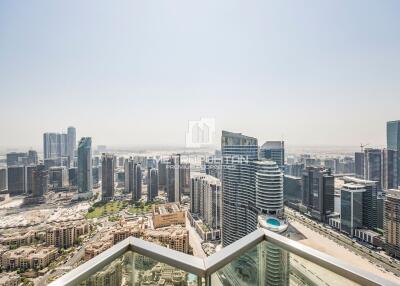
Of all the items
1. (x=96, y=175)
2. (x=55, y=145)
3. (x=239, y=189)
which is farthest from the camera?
(x=55, y=145)

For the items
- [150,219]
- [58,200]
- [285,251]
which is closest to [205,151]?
[150,219]

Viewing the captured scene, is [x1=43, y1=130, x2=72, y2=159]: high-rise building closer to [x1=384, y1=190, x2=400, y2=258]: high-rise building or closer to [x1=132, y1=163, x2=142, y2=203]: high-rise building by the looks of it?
[x1=132, y1=163, x2=142, y2=203]: high-rise building

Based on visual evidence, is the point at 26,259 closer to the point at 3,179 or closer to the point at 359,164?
the point at 3,179

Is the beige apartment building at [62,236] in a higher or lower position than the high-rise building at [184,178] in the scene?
lower

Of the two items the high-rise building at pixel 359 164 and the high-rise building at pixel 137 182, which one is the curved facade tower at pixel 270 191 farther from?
the high-rise building at pixel 359 164

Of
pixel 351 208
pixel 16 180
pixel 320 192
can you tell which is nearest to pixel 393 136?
pixel 320 192

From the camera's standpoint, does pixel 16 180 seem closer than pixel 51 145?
Yes

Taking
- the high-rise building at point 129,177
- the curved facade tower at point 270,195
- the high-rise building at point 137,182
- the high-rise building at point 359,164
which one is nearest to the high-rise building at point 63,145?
the high-rise building at point 129,177
